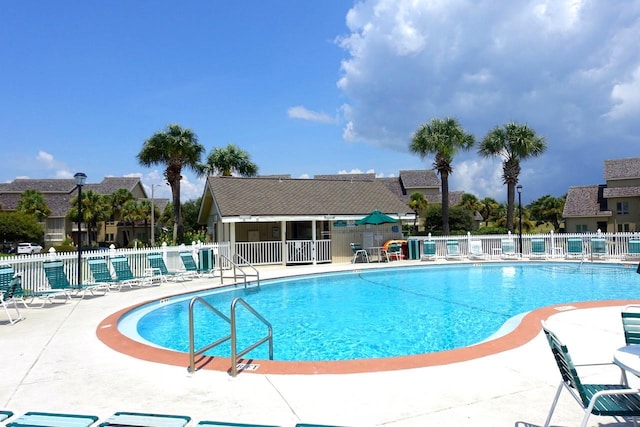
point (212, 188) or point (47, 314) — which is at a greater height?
point (212, 188)

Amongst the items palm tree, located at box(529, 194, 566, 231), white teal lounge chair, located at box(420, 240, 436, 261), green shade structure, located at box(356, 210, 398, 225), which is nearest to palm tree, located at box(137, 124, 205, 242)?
green shade structure, located at box(356, 210, 398, 225)

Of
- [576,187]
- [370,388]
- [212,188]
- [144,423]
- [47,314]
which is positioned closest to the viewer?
[144,423]

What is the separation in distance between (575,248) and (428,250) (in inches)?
296

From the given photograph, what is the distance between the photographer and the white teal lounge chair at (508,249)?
80.5 feet

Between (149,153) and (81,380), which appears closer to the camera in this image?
(81,380)

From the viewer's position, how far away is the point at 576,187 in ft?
159

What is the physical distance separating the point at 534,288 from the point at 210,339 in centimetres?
1123

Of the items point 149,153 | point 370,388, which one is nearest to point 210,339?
point 370,388

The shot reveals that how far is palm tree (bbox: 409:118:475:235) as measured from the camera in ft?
102

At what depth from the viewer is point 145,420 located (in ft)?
12.6

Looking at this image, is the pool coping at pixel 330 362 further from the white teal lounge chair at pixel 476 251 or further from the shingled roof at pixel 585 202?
the shingled roof at pixel 585 202

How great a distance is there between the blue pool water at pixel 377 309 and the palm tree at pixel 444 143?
12.4 metres

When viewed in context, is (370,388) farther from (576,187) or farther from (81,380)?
(576,187)

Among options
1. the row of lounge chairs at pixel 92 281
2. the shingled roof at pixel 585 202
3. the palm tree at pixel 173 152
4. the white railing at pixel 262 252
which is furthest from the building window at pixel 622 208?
the row of lounge chairs at pixel 92 281
